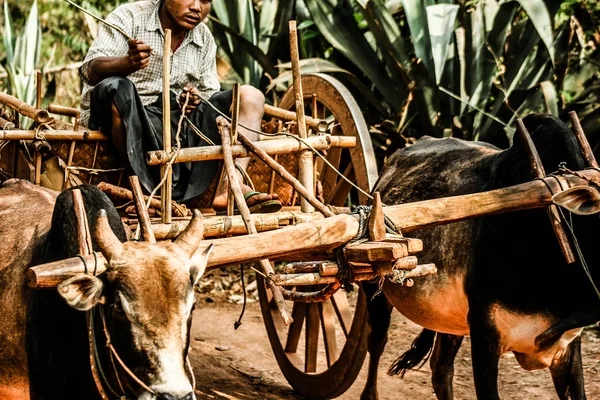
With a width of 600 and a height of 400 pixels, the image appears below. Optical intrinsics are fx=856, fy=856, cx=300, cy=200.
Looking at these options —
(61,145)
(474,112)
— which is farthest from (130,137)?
(474,112)

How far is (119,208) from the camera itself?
14.2ft

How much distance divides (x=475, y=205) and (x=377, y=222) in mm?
522

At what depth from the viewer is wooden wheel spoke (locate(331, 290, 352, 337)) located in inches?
219

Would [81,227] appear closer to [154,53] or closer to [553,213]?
[553,213]

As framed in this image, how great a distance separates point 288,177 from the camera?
12.4 ft

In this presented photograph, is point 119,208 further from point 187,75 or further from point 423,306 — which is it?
point 423,306

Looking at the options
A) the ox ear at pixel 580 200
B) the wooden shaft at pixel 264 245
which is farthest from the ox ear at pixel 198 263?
the ox ear at pixel 580 200

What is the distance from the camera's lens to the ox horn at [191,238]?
2793 mm

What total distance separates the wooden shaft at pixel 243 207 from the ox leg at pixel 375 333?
1.55 metres

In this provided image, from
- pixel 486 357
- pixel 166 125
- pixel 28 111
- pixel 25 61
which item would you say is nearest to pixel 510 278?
pixel 486 357

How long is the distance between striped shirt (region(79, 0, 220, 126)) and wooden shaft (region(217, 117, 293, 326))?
124 centimetres

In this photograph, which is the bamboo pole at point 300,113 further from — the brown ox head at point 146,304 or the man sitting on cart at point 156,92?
the brown ox head at point 146,304

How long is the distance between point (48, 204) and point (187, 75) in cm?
169

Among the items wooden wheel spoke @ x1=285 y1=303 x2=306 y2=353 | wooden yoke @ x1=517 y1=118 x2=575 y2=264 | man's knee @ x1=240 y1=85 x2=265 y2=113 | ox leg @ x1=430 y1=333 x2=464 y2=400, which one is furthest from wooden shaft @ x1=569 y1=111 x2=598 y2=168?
wooden wheel spoke @ x1=285 y1=303 x2=306 y2=353
